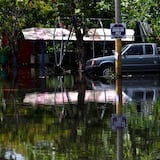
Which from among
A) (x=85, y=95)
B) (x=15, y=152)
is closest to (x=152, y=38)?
(x=85, y=95)

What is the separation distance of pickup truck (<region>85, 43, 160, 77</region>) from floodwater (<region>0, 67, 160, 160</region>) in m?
7.66

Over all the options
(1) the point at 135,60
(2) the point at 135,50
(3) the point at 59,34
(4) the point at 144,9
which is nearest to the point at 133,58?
(1) the point at 135,60

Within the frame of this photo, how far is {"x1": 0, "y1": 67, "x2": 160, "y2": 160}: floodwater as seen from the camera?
352 inches

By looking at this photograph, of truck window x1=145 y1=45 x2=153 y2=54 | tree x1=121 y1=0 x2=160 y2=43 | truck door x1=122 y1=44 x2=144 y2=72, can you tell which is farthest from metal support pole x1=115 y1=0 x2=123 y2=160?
truck window x1=145 y1=45 x2=153 y2=54

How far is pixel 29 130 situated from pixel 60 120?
4.62 ft

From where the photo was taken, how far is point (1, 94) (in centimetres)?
1847

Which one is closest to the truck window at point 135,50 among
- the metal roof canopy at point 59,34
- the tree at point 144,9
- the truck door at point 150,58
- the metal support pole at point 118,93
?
the truck door at point 150,58

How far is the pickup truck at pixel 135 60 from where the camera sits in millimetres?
26922

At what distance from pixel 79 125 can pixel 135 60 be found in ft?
51.2

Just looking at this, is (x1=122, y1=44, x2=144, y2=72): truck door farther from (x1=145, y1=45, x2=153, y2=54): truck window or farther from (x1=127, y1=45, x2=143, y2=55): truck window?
(x1=145, y1=45, x2=153, y2=54): truck window

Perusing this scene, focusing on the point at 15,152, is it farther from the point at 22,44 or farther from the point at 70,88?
the point at 22,44

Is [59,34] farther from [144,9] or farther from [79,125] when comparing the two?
[79,125]

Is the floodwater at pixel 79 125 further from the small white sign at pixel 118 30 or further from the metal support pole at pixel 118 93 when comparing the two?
the small white sign at pixel 118 30

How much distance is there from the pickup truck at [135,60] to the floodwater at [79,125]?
7664 millimetres
